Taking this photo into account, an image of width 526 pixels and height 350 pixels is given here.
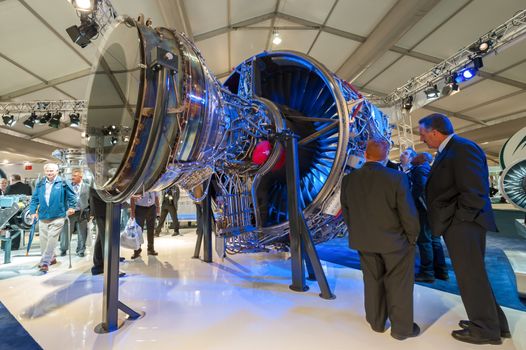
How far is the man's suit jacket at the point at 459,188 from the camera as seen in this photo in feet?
5.71

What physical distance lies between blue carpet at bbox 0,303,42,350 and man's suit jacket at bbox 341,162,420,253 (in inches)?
87.5

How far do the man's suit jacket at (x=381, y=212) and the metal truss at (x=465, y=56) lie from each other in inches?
238

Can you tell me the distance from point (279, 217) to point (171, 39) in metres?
2.29

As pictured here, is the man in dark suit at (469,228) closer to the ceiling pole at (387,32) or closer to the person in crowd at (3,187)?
the ceiling pole at (387,32)

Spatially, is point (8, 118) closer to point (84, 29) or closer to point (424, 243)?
point (84, 29)

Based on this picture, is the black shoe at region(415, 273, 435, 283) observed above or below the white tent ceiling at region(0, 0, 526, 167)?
below

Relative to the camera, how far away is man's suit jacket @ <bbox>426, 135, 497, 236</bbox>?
1741 mm

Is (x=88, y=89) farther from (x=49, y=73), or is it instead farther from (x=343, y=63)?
(x=343, y=63)

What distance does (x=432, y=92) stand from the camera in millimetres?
7906

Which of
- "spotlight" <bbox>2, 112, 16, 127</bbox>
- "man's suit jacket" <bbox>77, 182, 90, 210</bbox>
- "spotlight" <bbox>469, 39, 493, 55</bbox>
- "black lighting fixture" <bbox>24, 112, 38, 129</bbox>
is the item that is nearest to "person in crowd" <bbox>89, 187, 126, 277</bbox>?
"man's suit jacket" <bbox>77, 182, 90, 210</bbox>

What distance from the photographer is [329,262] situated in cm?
393

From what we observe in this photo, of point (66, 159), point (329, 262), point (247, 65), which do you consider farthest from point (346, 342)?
point (66, 159)

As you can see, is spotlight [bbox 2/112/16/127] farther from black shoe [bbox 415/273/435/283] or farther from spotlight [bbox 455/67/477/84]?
spotlight [bbox 455/67/477/84]

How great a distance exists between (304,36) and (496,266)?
687cm
